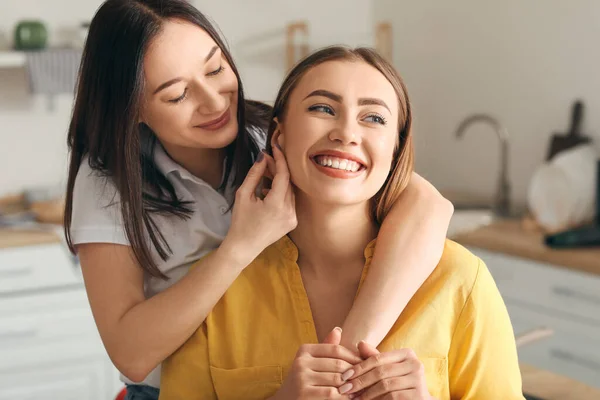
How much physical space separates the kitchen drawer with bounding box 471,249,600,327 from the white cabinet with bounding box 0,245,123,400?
4.80 feet

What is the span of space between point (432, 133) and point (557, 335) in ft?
4.24

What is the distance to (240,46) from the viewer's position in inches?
150

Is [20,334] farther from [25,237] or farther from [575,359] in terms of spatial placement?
[575,359]

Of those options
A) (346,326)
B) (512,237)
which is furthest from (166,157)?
(512,237)

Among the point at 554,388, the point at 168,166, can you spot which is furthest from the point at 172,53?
the point at 554,388

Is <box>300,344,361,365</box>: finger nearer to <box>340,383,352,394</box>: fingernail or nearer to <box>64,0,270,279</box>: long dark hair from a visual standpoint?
<box>340,383,352,394</box>: fingernail

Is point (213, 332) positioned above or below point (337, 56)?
below

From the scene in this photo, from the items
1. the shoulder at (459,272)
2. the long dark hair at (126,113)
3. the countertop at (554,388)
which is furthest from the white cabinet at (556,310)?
the long dark hair at (126,113)

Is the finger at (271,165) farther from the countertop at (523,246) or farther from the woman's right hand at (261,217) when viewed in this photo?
the countertop at (523,246)

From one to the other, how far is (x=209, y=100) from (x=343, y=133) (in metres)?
0.26

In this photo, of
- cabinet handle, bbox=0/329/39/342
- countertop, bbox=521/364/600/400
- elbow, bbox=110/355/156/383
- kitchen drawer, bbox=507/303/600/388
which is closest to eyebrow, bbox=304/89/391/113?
elbow, bbox=110/355/156/383

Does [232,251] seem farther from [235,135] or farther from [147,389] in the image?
[147,389]

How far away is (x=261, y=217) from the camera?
4.18 ft

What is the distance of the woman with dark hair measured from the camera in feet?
4.18
